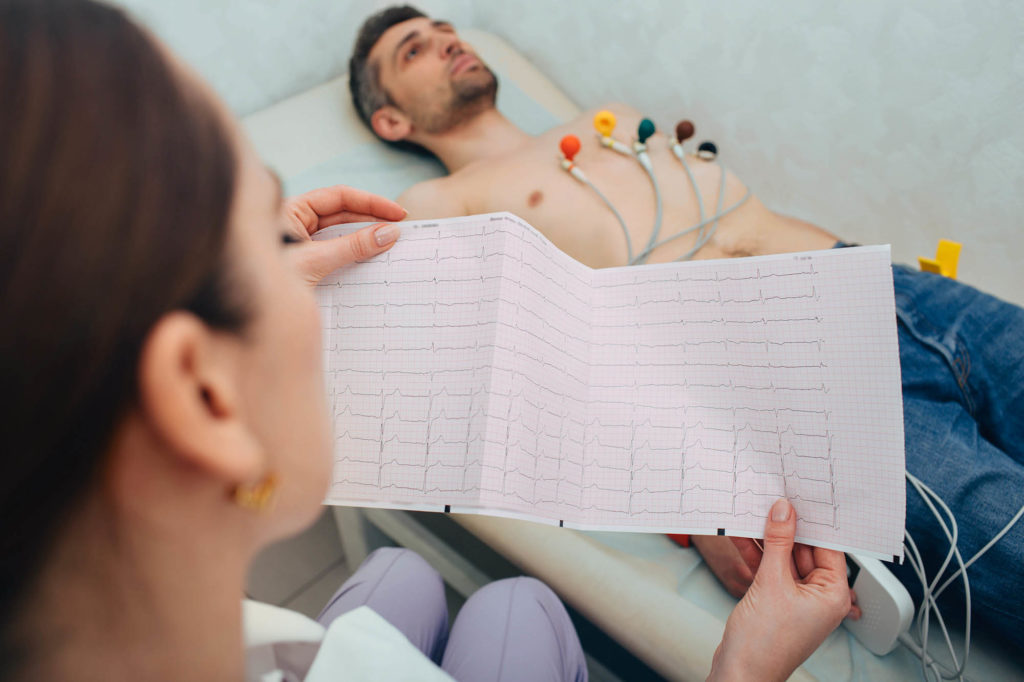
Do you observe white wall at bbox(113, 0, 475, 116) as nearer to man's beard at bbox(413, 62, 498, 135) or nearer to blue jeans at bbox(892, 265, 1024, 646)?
man's beard at bbox(413, 62, 498, 135)

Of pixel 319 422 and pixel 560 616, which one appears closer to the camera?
pixel 319 422

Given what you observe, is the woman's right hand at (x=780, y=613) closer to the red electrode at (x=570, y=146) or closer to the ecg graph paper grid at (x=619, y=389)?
the ecg graph paper grid at (x=619, y=389)

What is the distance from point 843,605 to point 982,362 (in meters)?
0.58

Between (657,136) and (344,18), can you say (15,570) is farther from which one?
(344,18)

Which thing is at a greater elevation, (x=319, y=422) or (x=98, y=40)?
(x=98, y=40)

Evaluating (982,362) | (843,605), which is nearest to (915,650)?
(843,605)

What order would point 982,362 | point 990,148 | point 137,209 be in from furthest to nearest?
point 990,148 → point 982,362 → point 137,209

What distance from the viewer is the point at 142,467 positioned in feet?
1.02

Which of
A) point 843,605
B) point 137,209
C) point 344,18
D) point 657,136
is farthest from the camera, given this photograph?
point 344,18

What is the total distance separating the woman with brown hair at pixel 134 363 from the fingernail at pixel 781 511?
0.49m

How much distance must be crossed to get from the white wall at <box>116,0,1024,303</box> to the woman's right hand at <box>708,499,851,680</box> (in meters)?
1.10

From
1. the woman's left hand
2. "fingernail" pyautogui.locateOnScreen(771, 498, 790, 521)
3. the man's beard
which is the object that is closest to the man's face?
the man's beard

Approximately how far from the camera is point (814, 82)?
4.69 ft

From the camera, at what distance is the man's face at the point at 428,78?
1468mm
